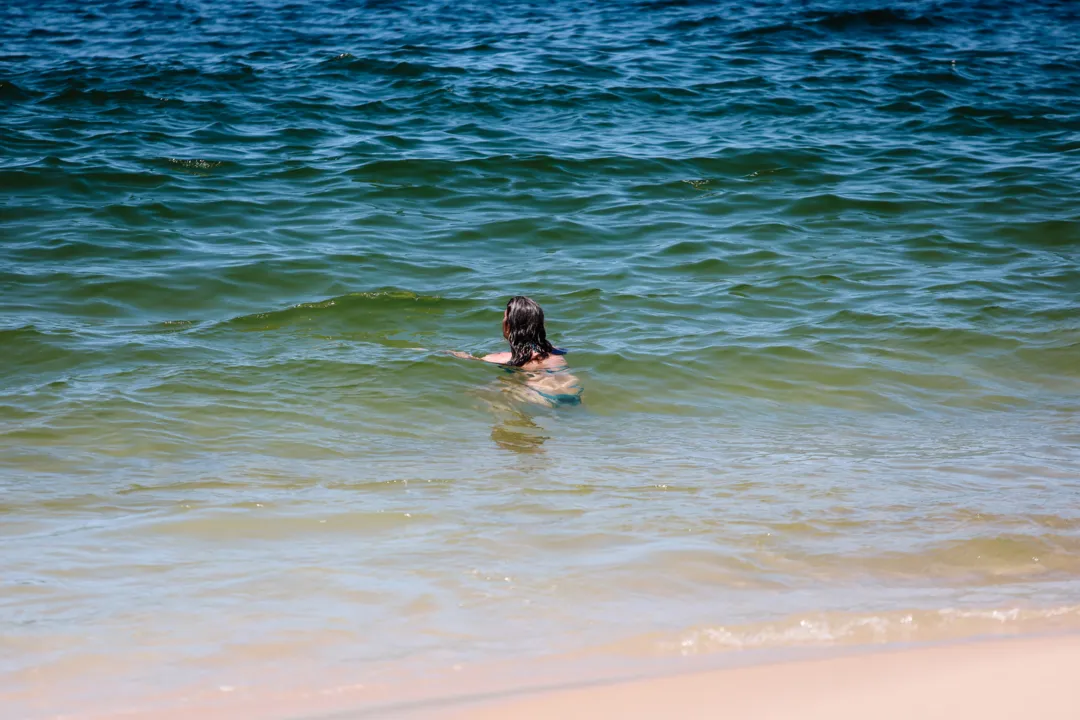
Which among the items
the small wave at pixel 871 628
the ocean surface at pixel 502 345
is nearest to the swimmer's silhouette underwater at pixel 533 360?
the ocean surface at pixel 502 345

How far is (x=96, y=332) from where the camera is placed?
26.1ft

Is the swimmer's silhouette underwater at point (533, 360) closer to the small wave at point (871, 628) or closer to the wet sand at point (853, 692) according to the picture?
the small wave at point (871, 628)

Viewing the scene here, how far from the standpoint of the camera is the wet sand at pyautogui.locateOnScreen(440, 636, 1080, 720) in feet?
8.71

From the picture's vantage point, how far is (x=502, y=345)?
27.0 feet

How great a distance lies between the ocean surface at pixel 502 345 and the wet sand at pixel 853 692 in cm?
27

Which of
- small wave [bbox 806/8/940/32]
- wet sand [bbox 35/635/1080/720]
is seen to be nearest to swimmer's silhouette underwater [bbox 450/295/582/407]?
wet sand [bbox 35/635/1080/720]

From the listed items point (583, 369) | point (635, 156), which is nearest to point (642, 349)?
point (583, 369)

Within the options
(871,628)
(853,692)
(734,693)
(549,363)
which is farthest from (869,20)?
(734,693)

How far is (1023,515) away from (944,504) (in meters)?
0.34

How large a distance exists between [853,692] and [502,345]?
568 cm

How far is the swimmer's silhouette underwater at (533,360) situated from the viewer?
22.7 feet

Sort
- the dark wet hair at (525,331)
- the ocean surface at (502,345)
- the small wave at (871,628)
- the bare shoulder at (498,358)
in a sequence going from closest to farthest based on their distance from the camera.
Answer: the small wave at (871,628) → the ocean surface at (502,345) → the dark wet hair at (525,331) → the bare shoulder at (498,358)

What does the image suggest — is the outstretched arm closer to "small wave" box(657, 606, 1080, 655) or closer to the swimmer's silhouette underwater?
the swimmer's silhouette underwater

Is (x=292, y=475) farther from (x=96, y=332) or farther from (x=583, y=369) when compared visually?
(x=96, y=332)
